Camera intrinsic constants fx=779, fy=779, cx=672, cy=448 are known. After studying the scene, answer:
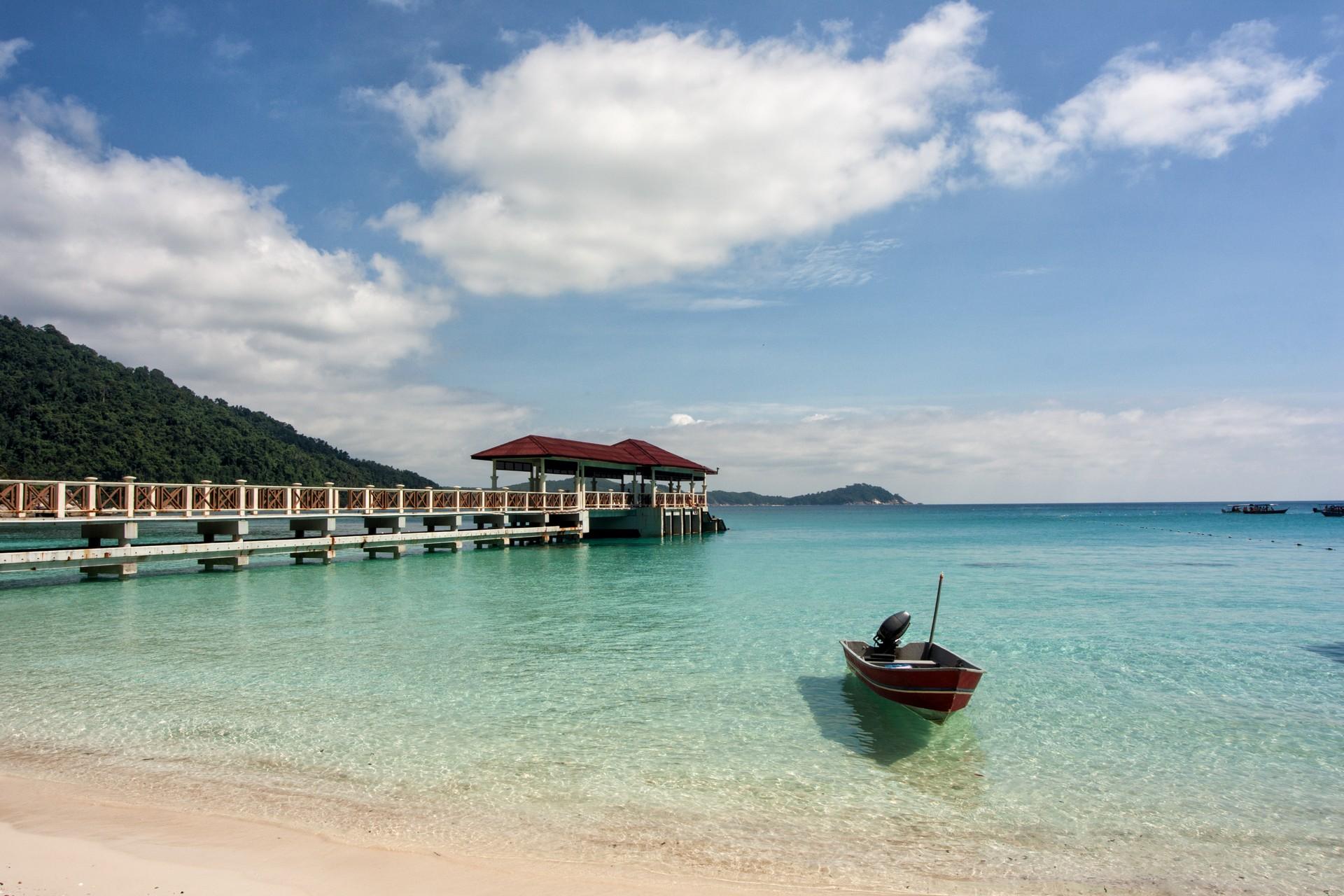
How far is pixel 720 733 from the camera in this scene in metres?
8.46

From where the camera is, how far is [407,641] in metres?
13.7

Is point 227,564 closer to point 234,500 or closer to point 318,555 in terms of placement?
point 234,500

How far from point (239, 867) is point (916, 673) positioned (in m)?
6.44

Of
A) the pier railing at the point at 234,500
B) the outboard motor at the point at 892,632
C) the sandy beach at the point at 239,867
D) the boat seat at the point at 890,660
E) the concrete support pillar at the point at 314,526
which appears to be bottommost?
the sandy beach at the point at 239,867

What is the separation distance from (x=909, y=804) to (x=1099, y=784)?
1.98m

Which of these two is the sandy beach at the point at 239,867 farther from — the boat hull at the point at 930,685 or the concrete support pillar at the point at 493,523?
the concrete support pillar at the point at 493,523

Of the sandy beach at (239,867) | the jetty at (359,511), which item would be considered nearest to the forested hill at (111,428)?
the jetty at (359,511)

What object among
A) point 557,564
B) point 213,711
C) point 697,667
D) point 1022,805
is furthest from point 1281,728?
point 557,564

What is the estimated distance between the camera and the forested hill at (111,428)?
5881 centimetres

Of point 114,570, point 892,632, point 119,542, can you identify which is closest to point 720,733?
point 892,632

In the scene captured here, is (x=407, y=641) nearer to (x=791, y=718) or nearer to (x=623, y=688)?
(x=623, y=688)

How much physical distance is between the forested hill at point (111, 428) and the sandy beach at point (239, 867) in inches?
2309

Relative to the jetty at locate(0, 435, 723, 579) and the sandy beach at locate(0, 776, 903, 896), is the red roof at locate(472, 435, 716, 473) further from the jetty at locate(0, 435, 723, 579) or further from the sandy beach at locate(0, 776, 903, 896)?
the sandy beach at locate(0, 776, 903, 896)

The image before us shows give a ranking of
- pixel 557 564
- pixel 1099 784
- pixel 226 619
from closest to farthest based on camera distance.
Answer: pixel 1099 784 → pixel 226 619 → pixel 557 564
